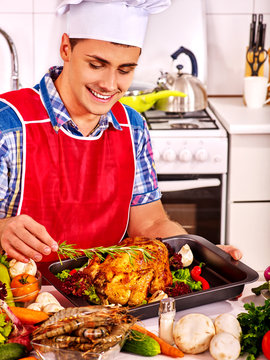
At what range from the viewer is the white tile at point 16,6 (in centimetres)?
339

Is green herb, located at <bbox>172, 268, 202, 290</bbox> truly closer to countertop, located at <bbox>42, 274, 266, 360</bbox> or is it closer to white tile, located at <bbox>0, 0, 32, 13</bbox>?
countertop, located at <bbox>42, 274, 266, 360</bbox>

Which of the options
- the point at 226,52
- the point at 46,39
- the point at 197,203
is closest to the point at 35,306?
the point at 197,203

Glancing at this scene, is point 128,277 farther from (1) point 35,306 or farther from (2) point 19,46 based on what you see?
(2) point 19,46

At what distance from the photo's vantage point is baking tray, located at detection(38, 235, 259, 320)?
4.47ft

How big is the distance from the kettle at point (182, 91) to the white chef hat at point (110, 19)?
1367mm

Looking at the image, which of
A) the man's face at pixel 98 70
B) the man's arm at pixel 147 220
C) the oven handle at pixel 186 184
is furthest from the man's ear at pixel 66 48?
the oven handle at pixel 186 184

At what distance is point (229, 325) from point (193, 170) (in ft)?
5.75

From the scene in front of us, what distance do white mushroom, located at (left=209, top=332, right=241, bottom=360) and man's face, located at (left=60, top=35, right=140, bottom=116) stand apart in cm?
86

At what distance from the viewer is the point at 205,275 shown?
1581 mm

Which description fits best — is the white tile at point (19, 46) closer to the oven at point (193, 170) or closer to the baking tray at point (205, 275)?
the oven at point (193, 170)

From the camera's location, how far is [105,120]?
198 centimetres

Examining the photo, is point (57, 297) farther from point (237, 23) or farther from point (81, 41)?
point (237, 23)

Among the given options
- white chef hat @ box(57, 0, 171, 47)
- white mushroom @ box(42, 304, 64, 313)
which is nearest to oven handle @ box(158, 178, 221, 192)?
white chef hat @ box(57, 0, 171, 47)

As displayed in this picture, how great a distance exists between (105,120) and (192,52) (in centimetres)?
159
